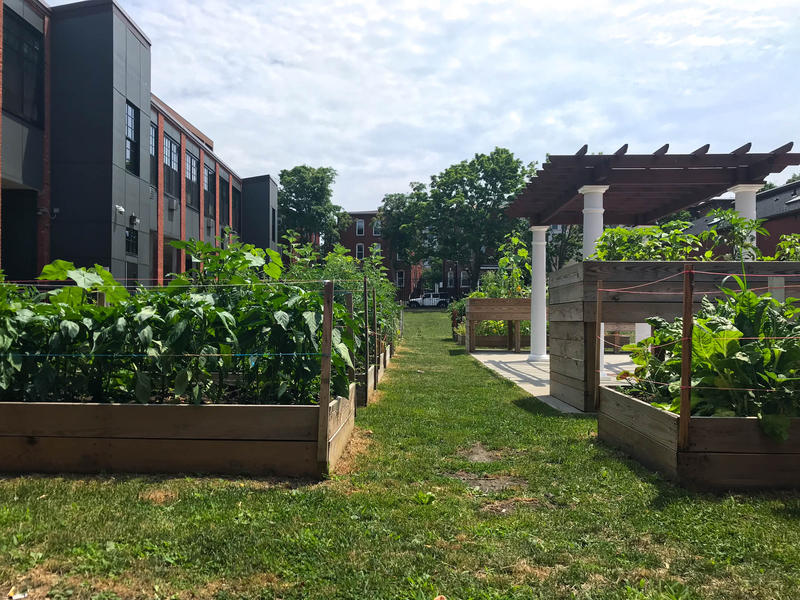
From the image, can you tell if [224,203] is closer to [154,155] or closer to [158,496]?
[154,155]

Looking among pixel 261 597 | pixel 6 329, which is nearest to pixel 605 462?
pixel 261 597

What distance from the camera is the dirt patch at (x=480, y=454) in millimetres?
4520

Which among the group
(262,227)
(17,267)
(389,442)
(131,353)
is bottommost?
(389,442)

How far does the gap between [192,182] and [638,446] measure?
24.9 m

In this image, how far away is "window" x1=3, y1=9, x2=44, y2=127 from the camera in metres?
13.7

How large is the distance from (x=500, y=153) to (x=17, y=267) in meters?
37.6

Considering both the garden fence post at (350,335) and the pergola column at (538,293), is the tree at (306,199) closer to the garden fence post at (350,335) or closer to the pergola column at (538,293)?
the pergola column at (538,293)

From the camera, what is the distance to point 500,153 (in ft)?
153

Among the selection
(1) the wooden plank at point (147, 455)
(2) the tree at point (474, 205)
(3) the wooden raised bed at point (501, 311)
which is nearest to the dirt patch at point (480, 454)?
(1) the wooden plank at point (147, 455)

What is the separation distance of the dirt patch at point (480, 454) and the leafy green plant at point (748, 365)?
4.17 feet

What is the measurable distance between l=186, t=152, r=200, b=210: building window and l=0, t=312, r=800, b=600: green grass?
77.1ft

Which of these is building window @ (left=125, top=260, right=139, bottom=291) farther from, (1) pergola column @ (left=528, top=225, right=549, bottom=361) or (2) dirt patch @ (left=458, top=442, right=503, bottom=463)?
(2) dirt patch @ (left=458, top=442, right=503, bottom=463)

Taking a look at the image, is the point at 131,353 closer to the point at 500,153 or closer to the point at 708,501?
the point at 708,501

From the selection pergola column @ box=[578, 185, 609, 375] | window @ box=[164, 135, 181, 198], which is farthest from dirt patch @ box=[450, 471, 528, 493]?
window @ box=[164, 135, 181, 198]
